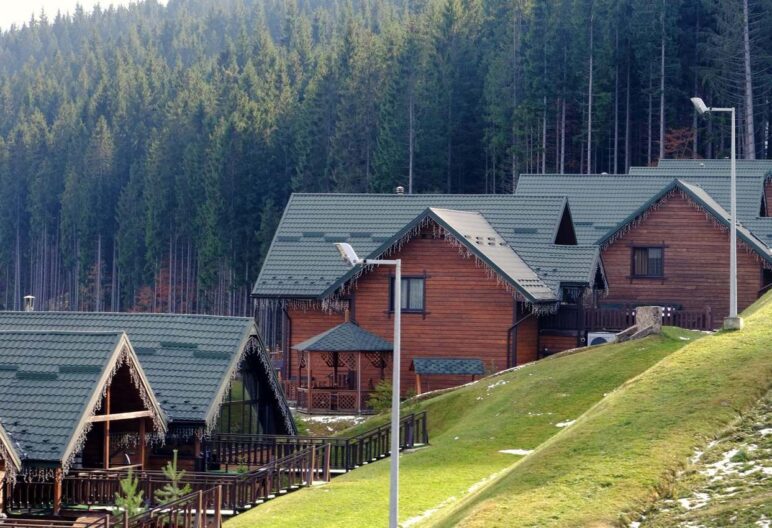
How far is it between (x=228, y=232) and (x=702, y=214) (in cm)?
6262

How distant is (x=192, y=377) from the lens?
35531 mm

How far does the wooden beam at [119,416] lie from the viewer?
31745 mm

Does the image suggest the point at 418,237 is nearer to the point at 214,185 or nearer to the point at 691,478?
the point at 691,478

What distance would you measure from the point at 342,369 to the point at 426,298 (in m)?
3.81

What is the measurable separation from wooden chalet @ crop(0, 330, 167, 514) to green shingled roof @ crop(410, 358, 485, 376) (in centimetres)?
1775

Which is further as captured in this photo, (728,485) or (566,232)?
(566,232)

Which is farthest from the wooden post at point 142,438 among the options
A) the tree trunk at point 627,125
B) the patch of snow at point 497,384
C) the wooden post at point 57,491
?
the tree trunk at point 627,125

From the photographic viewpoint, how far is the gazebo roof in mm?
50906

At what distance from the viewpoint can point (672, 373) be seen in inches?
1232

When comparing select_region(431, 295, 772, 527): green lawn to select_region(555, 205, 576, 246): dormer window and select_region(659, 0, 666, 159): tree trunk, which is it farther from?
select_region(659, 0, 666, 159): tree trunk

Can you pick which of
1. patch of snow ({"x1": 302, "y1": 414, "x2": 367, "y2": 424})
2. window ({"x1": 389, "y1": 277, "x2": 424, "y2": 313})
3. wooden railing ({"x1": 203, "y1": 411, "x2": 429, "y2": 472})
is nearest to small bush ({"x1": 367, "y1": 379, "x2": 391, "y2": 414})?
patch of snow ({"x1": 302, "y1": 414, "x2": 367, "y2": 424})

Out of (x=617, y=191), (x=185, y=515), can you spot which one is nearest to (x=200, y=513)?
(x=185, y=515)

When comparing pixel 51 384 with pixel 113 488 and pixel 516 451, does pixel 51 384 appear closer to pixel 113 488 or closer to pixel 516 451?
pixel 113 488

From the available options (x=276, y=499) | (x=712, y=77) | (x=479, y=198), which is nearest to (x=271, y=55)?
(x=712, y=77)
